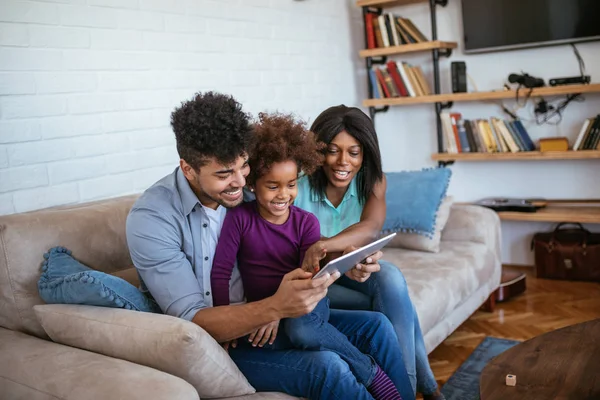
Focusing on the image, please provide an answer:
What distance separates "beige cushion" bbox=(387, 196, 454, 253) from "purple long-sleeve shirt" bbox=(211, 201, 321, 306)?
1.30 m

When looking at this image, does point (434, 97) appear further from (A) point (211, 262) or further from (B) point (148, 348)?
(B) point (148, 348)

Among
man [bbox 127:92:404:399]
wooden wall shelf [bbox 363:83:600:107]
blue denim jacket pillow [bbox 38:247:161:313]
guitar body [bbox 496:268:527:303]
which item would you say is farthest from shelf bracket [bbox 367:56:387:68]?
blue denim jacket pillow [bbox 38:247:161:313]

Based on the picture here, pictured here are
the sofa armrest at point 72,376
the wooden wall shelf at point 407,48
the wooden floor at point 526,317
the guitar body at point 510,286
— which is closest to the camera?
the sofa armrest at point 72,376

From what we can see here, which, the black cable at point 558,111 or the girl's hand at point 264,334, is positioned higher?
the black cable at point 558,111

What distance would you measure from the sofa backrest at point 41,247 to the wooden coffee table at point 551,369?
1.13 meters

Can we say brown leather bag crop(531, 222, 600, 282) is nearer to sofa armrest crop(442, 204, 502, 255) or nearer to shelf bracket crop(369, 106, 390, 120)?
sofa armrest crop(442, 204, 502, 255)

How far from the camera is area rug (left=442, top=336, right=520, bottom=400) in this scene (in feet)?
8.84

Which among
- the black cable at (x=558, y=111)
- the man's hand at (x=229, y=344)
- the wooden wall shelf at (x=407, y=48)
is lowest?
the man's hand at (x=229, y=344)

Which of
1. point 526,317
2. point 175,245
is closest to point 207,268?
point 175,245

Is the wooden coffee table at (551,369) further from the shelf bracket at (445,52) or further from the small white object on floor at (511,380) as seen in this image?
the shelf bracket at (445,52)

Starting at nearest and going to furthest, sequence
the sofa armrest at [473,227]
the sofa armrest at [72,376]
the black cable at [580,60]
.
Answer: the sofa armrest at [72,376] < the sofa armrest at [473,227] < the black cable at [580,60]

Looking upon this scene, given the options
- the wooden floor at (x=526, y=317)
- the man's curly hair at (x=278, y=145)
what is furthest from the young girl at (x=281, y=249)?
the wooden floor at (x=526, y=317)

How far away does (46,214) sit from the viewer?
7.01 ft

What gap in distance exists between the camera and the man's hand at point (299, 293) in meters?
1.71
